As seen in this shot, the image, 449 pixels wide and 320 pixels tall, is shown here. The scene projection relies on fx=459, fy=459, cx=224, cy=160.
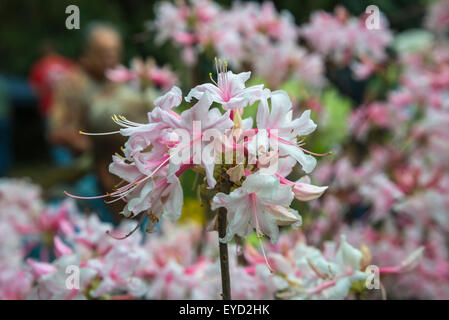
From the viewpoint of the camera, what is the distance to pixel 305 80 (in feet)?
2.89

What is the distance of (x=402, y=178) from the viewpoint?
0.65 meters

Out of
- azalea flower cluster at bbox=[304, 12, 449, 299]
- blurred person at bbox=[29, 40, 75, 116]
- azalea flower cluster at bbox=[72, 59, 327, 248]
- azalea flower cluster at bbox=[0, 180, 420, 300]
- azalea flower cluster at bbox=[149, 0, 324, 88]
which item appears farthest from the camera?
blurred person at bbox=[29, 40, 75, 116]

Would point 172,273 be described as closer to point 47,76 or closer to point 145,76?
point 145,76

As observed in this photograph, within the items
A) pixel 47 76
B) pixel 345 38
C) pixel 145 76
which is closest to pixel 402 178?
pixel 345 38

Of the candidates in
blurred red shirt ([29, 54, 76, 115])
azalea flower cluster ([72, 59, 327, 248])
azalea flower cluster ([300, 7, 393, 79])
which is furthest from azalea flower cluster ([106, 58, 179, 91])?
blurred red shirt ([29, 54, 76, 115])

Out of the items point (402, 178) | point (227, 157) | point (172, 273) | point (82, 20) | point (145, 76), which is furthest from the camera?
point (82, 20)

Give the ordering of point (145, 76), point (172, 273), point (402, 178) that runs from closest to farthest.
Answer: point (172, 273)
point (402, 178)
point (145, 76)

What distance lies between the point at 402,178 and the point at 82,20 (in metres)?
2.22

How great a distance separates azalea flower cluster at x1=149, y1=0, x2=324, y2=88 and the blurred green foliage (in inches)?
3.7

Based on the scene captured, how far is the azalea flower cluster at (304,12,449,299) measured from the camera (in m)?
0.61

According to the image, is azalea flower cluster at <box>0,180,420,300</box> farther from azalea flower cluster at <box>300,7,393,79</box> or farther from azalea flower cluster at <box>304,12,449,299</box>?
azalea flower cluster at <box>300,7,393,79</box>

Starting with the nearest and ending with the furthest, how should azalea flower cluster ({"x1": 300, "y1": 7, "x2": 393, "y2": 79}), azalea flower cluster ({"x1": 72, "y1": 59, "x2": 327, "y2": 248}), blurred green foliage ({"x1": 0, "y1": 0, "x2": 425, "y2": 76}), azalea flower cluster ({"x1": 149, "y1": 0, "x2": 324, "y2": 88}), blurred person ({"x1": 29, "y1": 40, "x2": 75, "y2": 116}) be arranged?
azalea flower cluster ({"x1": 72, "y1": 59, "x2": 327, "y2": 248}) < azalea flower cluster ({"x1": 149, "y1": 0, "x2": 324, "y2": 88}) < azalea flower cluster ({"x1": 300, "y1": 7, "x2": 393, "y2": 79}) < blurred green foliage ({"x1": 0, "y1": 0, "x2": 425, "y2": 76}) < blurred person ({"x1": 29, "y1": 40, "x2": 75, "y2": 116})

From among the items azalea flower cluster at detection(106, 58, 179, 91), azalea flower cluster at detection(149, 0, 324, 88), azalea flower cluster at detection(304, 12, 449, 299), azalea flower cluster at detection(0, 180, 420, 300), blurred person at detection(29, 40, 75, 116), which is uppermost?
blurred person at detection(29, 40, 75, 116)

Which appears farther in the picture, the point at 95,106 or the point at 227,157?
the point at 95,106
